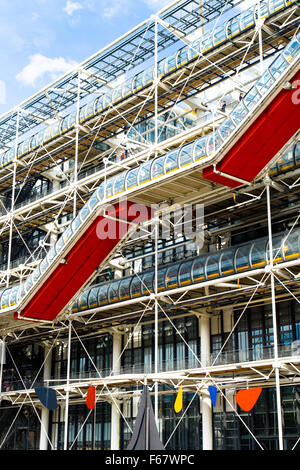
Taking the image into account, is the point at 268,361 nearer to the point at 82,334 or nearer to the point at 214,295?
the point at 214,295

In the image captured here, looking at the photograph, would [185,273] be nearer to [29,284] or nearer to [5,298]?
[29,284]

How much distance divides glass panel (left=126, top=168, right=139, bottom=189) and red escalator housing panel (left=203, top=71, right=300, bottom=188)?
248 cm

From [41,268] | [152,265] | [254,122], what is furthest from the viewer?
[152,265]

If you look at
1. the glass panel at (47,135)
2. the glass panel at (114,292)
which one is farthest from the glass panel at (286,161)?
the glass panel at (47,135)

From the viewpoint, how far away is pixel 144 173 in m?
17.4

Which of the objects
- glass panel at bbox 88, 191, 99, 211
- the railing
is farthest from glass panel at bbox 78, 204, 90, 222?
the railing

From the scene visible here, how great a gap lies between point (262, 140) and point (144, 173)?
356 centimetres

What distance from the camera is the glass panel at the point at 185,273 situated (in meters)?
18.3

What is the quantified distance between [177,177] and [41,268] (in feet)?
21.3

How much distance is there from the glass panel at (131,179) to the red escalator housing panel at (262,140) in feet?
8.13

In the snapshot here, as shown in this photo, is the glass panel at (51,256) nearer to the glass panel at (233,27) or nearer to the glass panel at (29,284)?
the glass panel at (29,284)

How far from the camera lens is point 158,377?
17.7 m

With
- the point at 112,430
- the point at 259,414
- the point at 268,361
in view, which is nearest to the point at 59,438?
the point at 112,430

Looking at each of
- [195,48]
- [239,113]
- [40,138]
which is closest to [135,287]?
[239,113]
